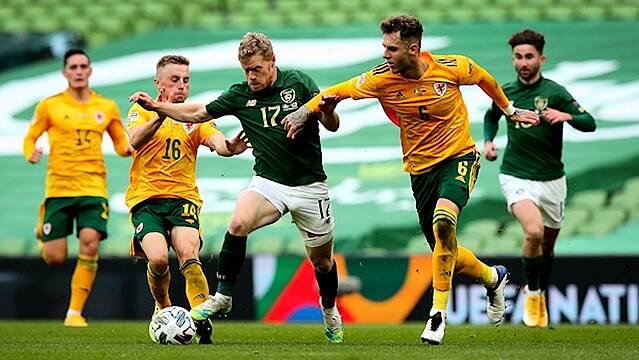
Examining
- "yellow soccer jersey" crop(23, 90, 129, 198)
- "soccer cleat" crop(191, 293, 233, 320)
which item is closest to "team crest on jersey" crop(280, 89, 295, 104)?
"soccer cleat" crop(191, 293, 233, 320)

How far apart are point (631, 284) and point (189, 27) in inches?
367

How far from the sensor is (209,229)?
16812 millimetres

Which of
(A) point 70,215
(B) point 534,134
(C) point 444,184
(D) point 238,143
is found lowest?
(A) point 70,215

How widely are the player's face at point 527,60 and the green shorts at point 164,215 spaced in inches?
145

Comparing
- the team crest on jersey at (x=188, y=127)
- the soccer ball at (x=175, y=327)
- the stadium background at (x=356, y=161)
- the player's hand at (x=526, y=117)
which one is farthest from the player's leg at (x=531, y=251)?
the soccer ball at (x=175, y=327)

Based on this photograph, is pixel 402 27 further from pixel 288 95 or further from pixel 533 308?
pixel 533 308

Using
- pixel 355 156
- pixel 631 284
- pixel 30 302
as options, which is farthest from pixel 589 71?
pixel 30 302

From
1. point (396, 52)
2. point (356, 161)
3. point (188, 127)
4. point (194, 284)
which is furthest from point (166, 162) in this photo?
point (356, 161)

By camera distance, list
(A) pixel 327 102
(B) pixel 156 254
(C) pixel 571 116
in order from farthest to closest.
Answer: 1. (C) pixel 571 116
2. (B) pixel 156 254
3. (A) pixel 327 102

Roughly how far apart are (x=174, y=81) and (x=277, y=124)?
0.99m

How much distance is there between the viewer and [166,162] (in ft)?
31.8

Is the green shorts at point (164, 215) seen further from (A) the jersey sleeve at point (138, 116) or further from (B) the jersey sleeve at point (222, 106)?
(B) the jersey sleeve at point (222, 106)

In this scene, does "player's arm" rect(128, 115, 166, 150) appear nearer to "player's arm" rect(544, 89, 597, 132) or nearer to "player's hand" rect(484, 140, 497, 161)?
"player's hand" rect(484, 140, 497, 161)

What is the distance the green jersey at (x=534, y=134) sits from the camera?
1158cm
